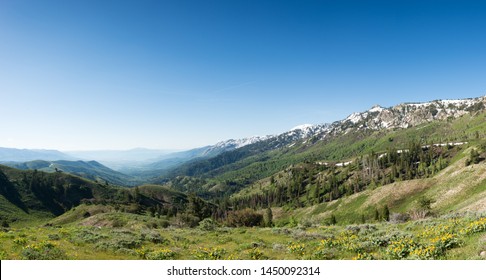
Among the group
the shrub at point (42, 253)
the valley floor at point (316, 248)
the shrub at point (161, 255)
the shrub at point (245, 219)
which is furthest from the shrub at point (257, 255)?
the shrub at point (245, 219)

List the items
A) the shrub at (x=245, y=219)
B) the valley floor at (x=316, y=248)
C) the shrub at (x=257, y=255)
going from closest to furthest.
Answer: the valley floor at (x=316, y=248)
the shrub at (x=257, y=255)
the shrub at (x=245, y=219)

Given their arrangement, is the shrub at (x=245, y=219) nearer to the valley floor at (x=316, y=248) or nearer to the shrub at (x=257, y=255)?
the valley floor at (x=316, y=248)

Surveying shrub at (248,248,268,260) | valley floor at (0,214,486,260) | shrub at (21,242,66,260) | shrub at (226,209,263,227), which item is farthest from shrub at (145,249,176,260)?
shrub at (226,209,263,227)

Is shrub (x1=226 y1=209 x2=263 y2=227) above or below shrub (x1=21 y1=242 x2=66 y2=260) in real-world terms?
below

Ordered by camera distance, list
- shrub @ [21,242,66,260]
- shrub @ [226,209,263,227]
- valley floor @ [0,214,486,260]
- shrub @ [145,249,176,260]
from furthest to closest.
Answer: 1. shrub @ [226,209,263,227]
2. shrub @ [145,249,176,260]
3. shrub @ [21,242,66,260]
4. valley floor @ [0,214,486,260]

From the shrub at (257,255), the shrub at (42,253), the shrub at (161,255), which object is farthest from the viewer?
the shrub at (161,255)

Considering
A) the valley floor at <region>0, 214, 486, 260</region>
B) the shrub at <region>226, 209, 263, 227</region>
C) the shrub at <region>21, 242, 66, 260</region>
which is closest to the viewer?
the valley floor at <region>0, 214, 486, 260</region>

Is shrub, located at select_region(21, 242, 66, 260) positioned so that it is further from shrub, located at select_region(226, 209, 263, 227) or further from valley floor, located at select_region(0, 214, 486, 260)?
shrub, located at select_region(226, 209, 263, 227)

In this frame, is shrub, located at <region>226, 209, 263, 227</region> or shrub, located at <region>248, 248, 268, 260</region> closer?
shrub, located at <region>248, 248, 268, 260</region>

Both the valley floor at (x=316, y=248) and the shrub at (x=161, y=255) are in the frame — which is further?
the shrub at (x=161, y=255)

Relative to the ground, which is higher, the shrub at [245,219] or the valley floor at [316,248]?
the valley floor at [316,248]

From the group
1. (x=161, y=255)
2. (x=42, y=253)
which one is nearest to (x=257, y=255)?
(x=161, y=255)

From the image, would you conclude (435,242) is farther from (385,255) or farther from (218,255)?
(218,255)
